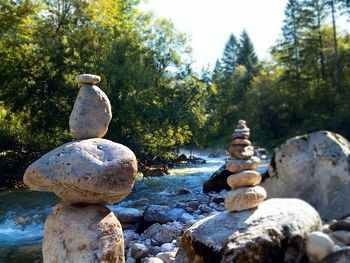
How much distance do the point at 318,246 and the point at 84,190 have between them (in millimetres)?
2722

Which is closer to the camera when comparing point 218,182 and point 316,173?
point 316,173

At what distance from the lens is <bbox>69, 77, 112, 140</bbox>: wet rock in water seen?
213 inches

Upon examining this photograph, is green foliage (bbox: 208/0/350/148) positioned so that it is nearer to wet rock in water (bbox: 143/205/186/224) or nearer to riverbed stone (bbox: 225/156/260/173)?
wet rock in water (bbox: 143/205/186/224)

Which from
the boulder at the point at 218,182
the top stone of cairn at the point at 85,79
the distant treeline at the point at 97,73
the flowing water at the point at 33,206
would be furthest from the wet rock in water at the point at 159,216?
the distant treeline at the point at 97,73

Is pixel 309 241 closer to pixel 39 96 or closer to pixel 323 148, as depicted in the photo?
pixel 323 148

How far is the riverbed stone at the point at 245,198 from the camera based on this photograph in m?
5.35

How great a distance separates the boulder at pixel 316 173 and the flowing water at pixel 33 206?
5.63m

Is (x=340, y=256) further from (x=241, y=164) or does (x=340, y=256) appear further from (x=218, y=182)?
(x=218, y=182)

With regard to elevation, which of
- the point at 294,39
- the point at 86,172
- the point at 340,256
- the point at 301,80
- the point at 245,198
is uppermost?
the point at 294,39

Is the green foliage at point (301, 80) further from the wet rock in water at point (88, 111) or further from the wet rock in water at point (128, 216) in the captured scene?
the wet rock in water at point (88, 111)

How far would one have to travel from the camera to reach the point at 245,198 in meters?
5.36

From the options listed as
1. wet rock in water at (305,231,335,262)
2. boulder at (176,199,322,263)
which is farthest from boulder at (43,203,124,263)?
wet rock in water at (305,231,335,262)

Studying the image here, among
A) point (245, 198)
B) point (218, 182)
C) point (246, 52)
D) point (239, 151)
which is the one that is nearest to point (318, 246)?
→ point (245, 198)

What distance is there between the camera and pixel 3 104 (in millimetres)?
21750
